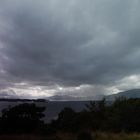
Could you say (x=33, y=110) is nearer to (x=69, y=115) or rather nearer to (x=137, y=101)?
(x=69, y=115)

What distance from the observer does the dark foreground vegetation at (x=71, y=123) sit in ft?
90.8

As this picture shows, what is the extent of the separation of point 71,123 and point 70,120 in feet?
4.32

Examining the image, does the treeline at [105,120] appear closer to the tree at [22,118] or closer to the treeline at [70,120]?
the treeline at [70,120]

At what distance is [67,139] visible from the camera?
24.6m

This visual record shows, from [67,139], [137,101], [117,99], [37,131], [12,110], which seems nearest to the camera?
[67,139]

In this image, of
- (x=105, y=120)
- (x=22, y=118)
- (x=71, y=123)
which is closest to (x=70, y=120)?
(x=71, y=123)

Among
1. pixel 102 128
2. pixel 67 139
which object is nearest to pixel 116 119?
pixel 102 128

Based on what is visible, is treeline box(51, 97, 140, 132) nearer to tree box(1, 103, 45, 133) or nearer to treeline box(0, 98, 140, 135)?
treeline box(0, 98, 140, 135)

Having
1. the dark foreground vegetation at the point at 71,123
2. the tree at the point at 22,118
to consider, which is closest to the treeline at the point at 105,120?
the dark foreground vegetation at the point at 71,123

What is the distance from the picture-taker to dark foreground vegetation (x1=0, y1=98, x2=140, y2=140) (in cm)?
2769

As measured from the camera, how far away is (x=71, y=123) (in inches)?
1256

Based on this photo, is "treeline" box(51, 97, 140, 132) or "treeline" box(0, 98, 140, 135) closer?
"treeline" box(0, 98, 140, 135)

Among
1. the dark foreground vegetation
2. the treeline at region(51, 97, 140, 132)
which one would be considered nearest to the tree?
the dark foreground vegetation

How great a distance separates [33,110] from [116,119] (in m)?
7.08
